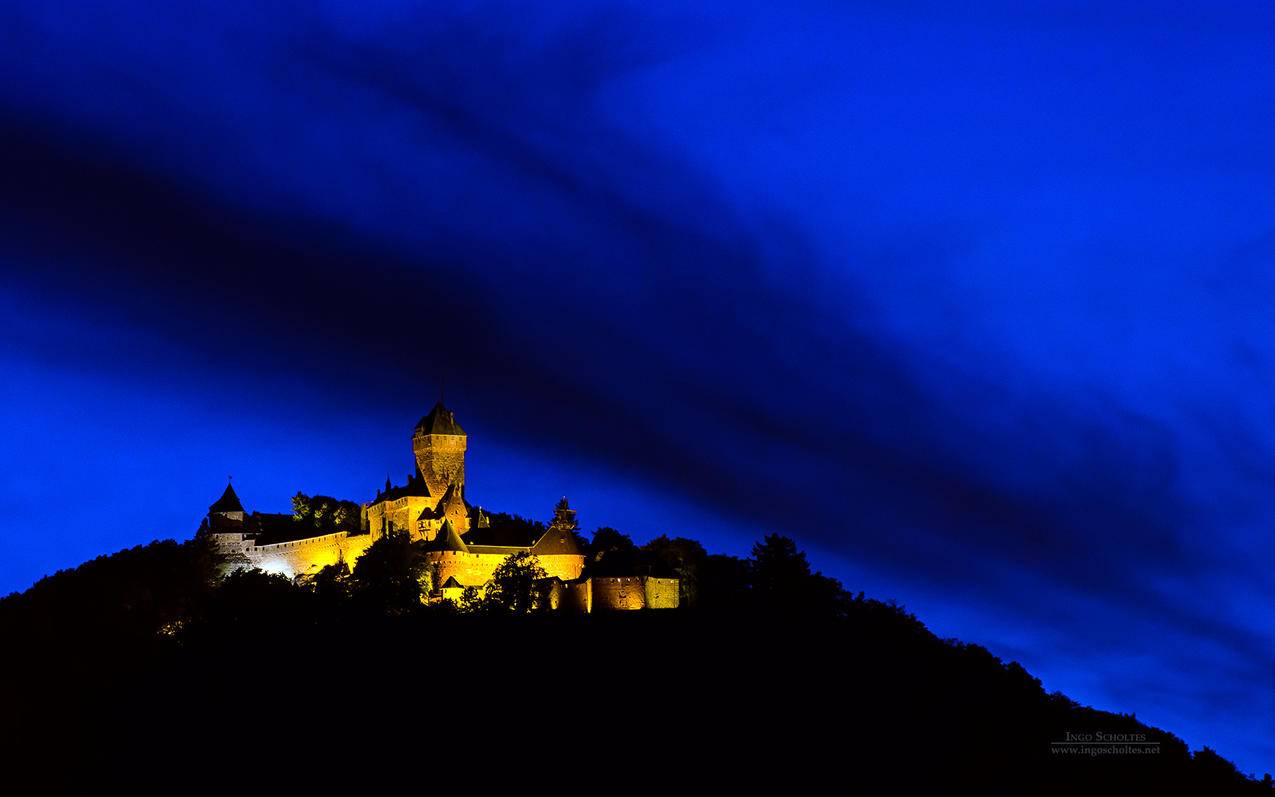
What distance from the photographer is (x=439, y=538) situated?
9519 centimetres

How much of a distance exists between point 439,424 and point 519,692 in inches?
1180

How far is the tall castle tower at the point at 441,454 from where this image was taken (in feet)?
338

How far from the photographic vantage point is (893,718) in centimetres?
7731

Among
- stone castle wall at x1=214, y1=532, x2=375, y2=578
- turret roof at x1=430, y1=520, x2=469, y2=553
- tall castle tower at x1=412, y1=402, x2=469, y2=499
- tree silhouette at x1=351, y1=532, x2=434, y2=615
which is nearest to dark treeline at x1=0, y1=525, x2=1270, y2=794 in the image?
tree silhouette at x1=351, y1=532, x2=434, y2=615

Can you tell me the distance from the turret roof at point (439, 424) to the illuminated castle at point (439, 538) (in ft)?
0.20

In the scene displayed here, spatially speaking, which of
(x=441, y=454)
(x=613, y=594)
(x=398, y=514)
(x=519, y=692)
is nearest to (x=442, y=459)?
(x=441, y=454)

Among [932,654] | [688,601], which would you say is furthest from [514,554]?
[932,654]

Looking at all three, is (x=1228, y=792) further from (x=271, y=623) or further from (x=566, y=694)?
(x=271, y=623)

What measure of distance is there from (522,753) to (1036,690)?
3193cm

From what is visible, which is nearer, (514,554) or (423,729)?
(423,729)

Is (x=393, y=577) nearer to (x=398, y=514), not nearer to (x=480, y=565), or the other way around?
(x=480, y=565)

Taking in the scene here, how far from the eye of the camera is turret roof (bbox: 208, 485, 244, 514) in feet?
349

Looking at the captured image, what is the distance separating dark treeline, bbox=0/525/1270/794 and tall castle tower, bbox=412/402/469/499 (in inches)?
347

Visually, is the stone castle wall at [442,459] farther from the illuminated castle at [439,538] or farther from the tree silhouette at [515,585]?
the tree silhouette at [515,585]
